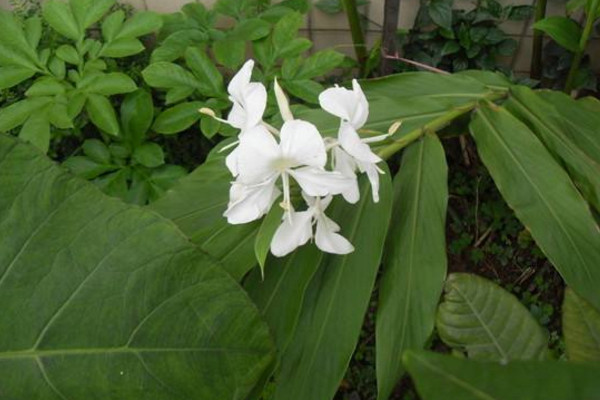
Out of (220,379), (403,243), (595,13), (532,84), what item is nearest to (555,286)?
(532,84)

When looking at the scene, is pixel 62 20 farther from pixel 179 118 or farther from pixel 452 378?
pixel 452 378

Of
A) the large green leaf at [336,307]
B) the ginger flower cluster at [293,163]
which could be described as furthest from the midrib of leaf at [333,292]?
the ginger flower cluster at [293,163]

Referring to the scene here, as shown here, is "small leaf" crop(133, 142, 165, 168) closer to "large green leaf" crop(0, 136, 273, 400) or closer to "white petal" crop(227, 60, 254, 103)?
"white petal" crop(227, 60, 254, 103)

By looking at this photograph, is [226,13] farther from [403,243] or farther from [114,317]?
[114,317]

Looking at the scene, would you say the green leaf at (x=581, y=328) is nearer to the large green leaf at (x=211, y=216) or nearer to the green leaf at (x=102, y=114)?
the large green leaf at (x=211, y=216)

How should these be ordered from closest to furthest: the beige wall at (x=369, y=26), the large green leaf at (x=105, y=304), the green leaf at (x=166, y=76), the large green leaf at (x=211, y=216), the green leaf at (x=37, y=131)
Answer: the large green leaf at (x=105, y=304), the large green leaf at (x=211, y=216), the green leaf at (x=37, y=131), the green leaf at (x=166, y=76), the beige wall at (x=369, y=26)

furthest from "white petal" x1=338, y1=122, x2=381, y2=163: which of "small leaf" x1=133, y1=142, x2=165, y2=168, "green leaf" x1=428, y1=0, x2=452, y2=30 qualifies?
"green leaf" x1=428, y1=0, x2=452, y2=30
